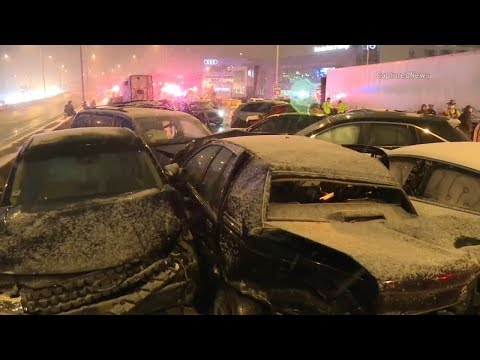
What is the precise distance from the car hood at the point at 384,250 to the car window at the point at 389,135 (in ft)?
15.2

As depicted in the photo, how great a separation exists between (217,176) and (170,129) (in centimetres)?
473

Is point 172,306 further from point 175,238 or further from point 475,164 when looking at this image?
point 475,164

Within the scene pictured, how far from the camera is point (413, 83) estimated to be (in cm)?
1872

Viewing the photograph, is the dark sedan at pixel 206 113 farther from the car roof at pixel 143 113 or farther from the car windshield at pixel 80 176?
the car windshield at pixel 80 176

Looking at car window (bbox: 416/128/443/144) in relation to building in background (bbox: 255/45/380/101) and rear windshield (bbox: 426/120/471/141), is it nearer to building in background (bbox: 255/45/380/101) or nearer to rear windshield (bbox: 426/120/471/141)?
rear windshield (bbox: 426/120/471/141)

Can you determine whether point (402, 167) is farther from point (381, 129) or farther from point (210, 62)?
point (210, 62)

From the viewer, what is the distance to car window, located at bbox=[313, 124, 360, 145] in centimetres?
793

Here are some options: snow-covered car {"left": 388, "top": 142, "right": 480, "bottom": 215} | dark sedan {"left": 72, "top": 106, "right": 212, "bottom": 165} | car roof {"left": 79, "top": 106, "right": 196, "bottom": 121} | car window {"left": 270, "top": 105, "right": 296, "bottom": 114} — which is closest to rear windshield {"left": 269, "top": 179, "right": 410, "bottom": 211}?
snow-covered car {"left": 388, "top": 142, "right": 480, "bottom": 215}

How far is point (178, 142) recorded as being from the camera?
331 inches

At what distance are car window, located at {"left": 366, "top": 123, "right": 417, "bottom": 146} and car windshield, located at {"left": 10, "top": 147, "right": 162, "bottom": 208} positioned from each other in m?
4.31

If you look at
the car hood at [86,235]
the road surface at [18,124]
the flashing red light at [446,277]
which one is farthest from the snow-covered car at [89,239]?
the road surface at [18,124]

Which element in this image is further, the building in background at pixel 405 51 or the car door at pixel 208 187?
the building in background at pixel 405 51

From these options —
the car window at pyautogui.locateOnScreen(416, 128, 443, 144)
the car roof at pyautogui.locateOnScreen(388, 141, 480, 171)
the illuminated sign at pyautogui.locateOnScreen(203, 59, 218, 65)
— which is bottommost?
the car window at pyautogui.locateOnScreen(416, 128, 443, 144)

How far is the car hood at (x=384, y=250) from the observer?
2.58 metres
